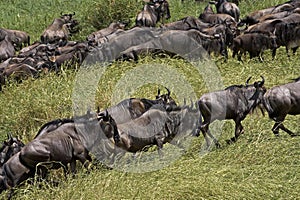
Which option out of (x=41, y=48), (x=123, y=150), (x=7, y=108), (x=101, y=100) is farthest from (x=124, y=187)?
(x=41, y=48)

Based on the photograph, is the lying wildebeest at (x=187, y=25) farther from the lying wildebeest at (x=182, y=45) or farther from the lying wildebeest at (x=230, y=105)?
the lying wildebeest at (x=230, y=105)

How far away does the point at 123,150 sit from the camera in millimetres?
8641

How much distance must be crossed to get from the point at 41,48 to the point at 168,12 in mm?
4630

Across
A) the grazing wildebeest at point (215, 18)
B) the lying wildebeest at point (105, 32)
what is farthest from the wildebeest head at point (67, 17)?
the grazing wildebeest at point (215, 18)

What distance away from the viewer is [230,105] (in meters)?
9.09

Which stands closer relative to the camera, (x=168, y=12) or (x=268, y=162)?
(x=268, y=162)

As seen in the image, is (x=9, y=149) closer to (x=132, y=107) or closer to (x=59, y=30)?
(x=132, y=107)

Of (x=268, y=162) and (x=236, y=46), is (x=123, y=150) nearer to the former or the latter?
(x=268, y=162)

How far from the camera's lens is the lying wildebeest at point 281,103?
359 inches

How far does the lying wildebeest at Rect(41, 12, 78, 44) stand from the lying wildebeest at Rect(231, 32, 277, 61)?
6.65 m

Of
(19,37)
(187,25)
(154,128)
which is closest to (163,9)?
(187,25)

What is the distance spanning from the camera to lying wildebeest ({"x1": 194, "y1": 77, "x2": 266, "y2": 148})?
29.7 feet

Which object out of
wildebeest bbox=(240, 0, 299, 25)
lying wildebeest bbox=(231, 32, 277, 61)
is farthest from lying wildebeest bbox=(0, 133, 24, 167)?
wildebeest bbox=(240, 0, 299, 25)

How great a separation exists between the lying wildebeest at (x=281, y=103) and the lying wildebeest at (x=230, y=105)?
144 mm
